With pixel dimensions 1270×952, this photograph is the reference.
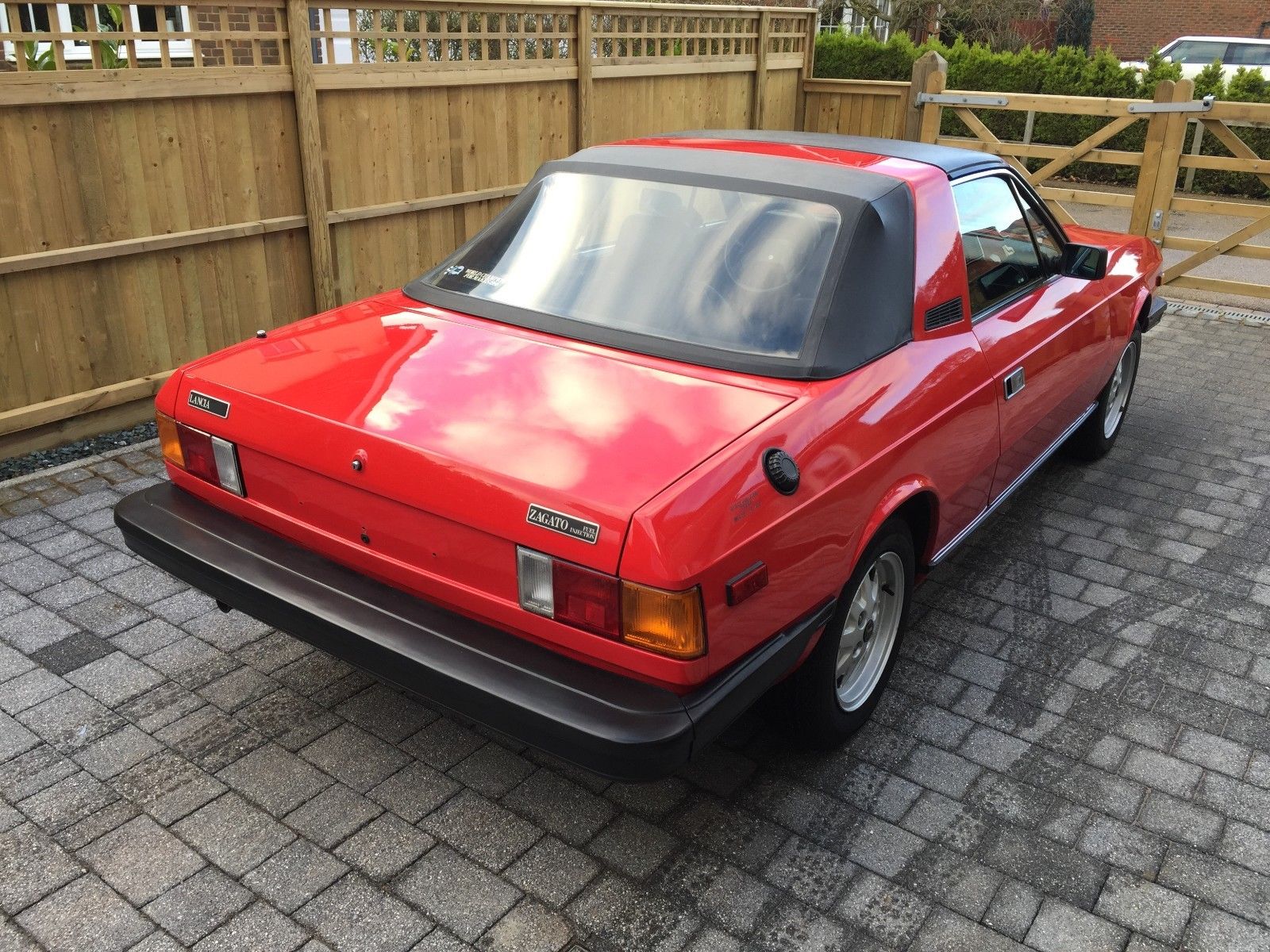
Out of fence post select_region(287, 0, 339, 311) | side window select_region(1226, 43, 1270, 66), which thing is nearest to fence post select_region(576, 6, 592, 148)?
fence post select_region(287, 0, 339, 311)

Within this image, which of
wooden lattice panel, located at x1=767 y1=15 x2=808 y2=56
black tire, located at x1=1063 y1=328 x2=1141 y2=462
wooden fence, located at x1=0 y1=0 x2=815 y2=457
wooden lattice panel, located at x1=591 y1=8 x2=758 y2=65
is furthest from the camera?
wooden lattice panel, located at x1=767 y1=15 x2=808 y2=56

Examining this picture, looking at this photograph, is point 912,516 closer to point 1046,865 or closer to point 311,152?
point 1046,865

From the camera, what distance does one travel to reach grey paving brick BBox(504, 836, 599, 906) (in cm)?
282

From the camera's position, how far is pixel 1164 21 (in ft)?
99.1

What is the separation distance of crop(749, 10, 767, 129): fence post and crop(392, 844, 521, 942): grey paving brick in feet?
31.0

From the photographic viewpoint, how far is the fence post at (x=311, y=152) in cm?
602

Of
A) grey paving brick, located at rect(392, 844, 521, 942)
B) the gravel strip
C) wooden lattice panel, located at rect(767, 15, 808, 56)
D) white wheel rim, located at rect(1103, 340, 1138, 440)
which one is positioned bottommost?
grey paving brick, located at rect(392, 844, 521, 942)

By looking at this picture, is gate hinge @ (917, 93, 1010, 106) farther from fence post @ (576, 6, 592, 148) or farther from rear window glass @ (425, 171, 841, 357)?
rear window glass @ (425, 171, 841, 357)

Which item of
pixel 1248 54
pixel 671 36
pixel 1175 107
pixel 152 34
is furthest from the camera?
pixel 1248 54

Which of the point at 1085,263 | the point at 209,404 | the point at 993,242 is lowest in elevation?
the point at 209,404

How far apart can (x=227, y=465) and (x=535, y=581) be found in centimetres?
116

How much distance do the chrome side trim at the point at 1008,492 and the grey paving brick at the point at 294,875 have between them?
2129 mm

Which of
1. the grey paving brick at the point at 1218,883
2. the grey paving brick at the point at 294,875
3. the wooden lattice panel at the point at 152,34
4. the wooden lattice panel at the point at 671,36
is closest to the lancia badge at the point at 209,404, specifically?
the grey paving brick at the point at 294,875

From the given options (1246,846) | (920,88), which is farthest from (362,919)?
(920,88)
